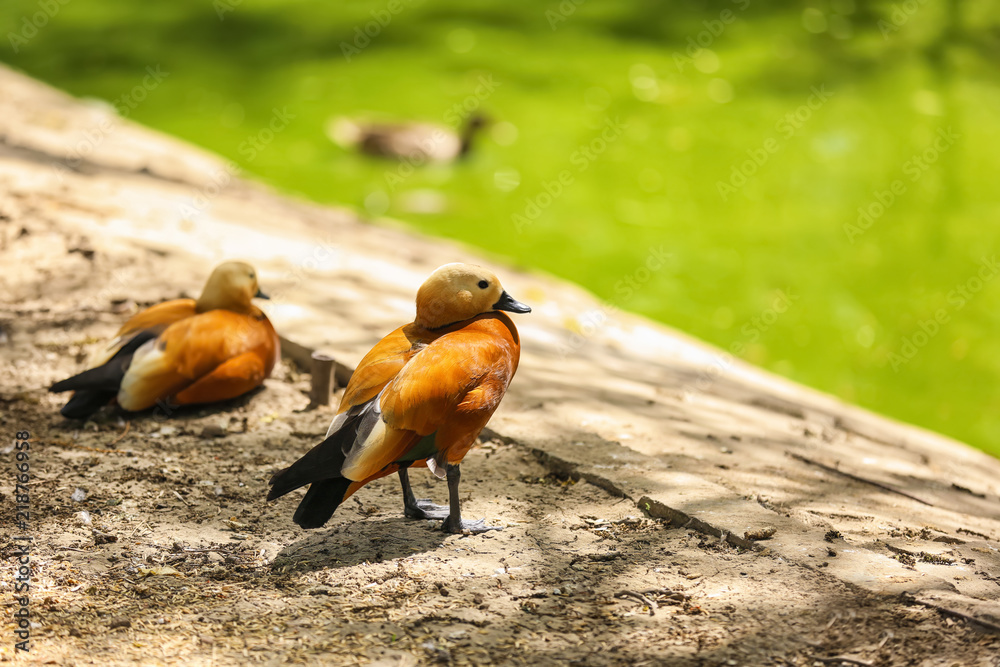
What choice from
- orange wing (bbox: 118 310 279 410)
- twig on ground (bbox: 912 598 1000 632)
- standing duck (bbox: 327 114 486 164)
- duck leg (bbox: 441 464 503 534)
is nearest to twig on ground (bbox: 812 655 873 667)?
twig on ground (bbox: 912 598 1000 632)

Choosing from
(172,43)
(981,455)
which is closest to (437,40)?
(172,43)

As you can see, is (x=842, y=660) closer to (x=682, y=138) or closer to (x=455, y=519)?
(x=455, y=519)

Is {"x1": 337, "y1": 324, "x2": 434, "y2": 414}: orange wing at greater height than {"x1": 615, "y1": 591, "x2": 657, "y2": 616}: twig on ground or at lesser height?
greater

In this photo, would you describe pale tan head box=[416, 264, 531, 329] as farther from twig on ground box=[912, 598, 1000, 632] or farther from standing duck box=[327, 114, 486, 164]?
standing duck box=[327, 114, 486, 164]

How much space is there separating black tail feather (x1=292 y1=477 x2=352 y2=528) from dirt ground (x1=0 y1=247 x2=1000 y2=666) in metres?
0.17

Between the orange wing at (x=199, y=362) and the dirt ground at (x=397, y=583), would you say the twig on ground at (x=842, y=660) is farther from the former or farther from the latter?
the orange wing at (x=199, y=362)

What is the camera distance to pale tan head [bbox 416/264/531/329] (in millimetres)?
Answer: 2607

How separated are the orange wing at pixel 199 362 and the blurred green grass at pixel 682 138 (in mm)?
3917

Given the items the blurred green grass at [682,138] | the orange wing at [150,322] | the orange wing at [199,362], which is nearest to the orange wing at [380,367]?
the orange wing at [199,362]

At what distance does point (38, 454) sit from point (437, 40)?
8424 millimetres

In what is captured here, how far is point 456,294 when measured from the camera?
8.55ft

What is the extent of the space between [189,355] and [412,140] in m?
5.39

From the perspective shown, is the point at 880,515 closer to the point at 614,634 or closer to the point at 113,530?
the point at 614,634

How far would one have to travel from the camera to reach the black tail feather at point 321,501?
2.33 meters
